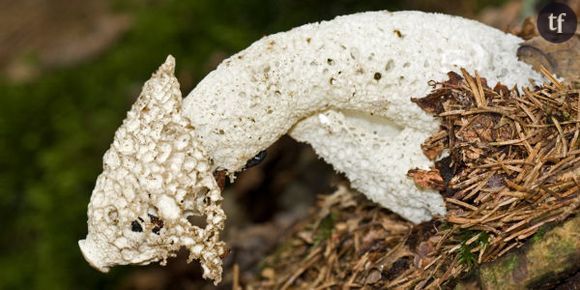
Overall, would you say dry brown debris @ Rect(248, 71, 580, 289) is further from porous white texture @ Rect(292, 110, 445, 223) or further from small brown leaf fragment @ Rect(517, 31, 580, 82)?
small brown leaf fragment @ Rect(517, 31, 580, 82)

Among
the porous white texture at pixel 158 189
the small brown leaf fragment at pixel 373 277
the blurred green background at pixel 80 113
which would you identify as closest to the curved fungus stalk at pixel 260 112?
the porous white texture at pixel 158 189

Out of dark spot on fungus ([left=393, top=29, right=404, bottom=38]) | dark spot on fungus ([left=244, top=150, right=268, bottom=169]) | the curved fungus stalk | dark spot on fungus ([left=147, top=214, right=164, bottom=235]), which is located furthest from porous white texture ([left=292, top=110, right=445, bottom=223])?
dark spot on fungus ([left=147, top=214, right=164, bottom=235])

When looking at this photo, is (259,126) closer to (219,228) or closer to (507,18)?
(219,228)

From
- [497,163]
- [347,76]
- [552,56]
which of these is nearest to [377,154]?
[347,76]

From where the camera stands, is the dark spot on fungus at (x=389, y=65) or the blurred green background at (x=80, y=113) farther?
the blurred green background at (x=80, y=113)

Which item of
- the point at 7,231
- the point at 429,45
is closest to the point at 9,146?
the point at 7,231

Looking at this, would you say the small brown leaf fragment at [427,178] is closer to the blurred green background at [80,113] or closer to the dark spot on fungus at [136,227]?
the dark spot on fungus at [136,227]

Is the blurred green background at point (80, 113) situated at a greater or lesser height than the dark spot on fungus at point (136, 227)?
greater
